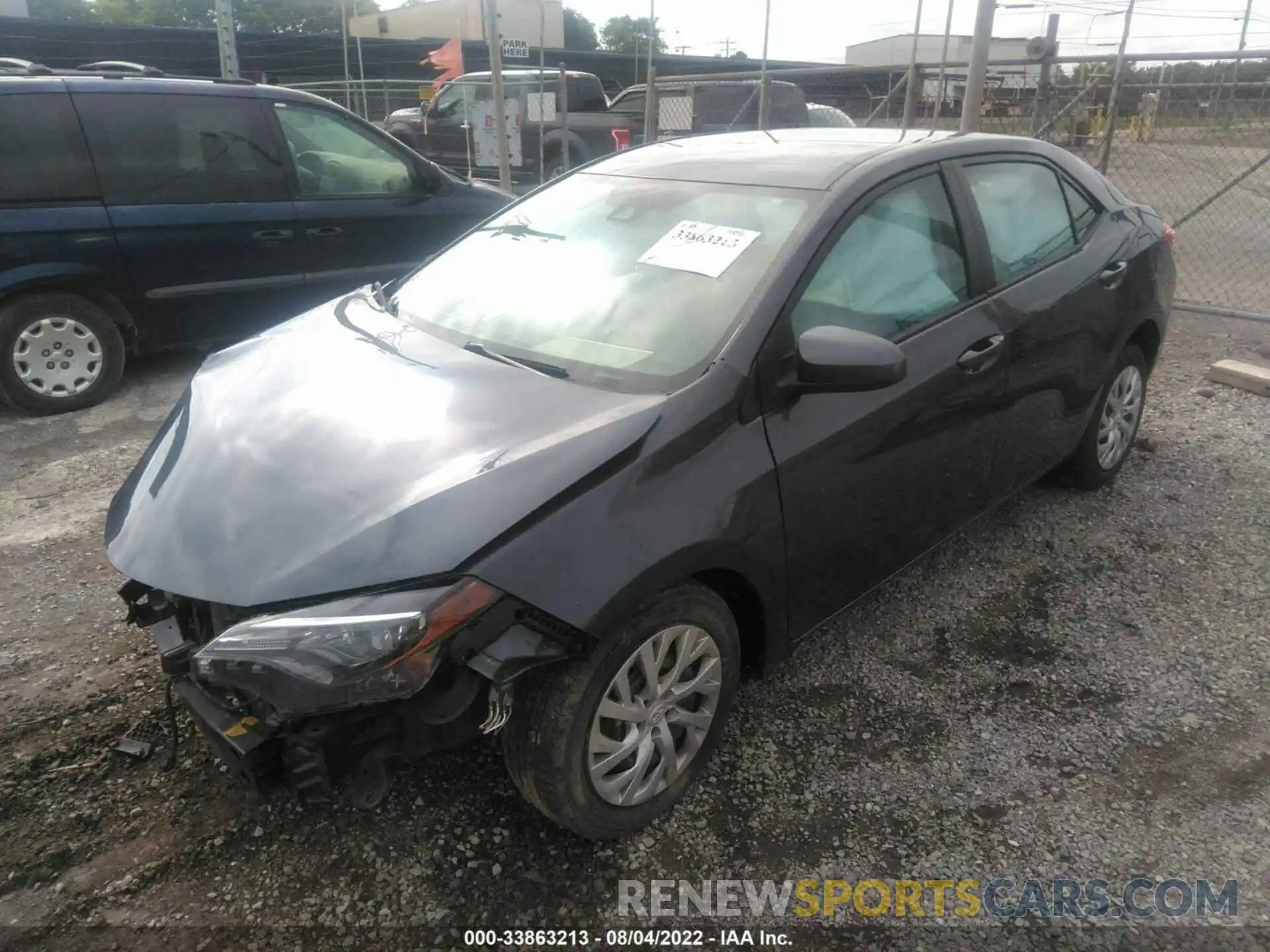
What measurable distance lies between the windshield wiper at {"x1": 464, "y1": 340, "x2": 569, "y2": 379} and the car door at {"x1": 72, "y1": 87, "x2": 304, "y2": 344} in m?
3.63

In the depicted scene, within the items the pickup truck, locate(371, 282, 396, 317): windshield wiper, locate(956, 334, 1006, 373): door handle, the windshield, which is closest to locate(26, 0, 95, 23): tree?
the pickup truck

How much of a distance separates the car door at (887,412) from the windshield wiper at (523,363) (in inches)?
22.2

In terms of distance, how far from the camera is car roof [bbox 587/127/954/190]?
9.48 feet

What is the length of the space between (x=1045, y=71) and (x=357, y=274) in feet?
19.2

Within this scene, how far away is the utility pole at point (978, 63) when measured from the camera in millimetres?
6086

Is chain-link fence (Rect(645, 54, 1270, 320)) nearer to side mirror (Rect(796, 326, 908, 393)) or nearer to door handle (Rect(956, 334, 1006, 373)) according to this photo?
door handle (Rect(956, 334, 1006, 373))

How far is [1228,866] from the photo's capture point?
7.51 ft

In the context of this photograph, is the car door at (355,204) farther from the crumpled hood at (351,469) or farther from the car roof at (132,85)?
the crumpled hood at (351,469)

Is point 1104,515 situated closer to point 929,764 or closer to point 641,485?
point 929,764

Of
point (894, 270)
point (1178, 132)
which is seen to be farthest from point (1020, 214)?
point (1178, 132)

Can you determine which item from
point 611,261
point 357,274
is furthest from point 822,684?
point 357,274

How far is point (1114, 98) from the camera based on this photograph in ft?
23.5

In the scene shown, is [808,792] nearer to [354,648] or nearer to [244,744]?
[354,648]

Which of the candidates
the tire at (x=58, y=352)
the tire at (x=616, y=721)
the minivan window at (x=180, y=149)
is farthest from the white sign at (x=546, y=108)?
the tire at (x=616, y=721)
